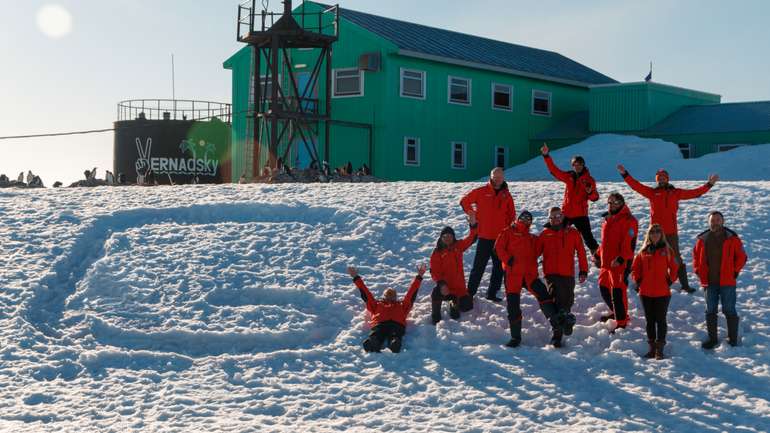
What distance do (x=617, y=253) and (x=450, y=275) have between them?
2.27 m

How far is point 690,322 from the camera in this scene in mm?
11945

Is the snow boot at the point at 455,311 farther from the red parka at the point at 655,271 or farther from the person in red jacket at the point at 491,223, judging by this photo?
the red parka at the point at 655,271

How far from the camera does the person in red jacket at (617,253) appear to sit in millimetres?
11578

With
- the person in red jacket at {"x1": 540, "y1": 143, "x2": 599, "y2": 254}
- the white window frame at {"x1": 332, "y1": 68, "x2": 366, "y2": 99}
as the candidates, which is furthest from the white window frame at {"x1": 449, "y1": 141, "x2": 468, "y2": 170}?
the person in red jacket at {"x1": 540, "y1": 143, "x2": 599, "y2": 254}

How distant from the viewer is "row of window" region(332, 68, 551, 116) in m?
32.2

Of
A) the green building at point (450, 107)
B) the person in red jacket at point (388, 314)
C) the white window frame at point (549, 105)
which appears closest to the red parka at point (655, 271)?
the person in red jacket at point (388, 314)

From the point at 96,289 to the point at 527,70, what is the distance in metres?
25.4

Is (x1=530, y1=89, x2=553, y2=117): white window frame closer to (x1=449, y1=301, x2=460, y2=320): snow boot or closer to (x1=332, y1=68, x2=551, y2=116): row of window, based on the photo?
→ (x1=332, y1=68, x2=551, y2=116): row of window

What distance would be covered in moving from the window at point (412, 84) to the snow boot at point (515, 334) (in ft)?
68.7

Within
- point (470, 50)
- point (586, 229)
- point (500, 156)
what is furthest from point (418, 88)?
point (586, 229)

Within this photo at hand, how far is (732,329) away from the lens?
11219 mm

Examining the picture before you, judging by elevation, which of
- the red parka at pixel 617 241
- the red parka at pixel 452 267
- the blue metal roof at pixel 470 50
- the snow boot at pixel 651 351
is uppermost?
the blue metal roof at pixel 470 50

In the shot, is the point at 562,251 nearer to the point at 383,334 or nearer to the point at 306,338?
the point at 383,334

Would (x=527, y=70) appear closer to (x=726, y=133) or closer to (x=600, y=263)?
(x=726, y=133)
